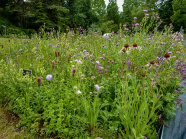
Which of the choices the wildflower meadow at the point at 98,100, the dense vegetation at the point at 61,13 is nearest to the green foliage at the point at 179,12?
the dense vegetation at the point at 61,13

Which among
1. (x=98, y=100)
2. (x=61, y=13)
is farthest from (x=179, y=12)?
(x=98, y=100)

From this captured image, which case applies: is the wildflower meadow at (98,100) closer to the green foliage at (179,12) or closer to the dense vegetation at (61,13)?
the dense vegetation at (61,13)

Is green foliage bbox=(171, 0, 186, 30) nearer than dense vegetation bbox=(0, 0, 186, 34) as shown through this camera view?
No

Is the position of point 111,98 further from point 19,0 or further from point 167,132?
point 19,0

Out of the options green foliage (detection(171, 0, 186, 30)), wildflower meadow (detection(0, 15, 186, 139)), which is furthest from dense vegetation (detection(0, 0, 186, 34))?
wildflower meadow (detection(0, 15, 186, 139))

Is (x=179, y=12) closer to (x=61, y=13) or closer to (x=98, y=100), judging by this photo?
(x=61, y=13)

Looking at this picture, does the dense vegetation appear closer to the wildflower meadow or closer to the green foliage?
the green foliage

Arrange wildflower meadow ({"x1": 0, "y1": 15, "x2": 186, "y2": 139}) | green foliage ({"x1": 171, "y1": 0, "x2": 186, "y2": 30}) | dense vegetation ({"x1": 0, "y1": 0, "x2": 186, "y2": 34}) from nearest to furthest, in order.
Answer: wildflower meadow ({"x1": 0, "y1": 15, "x2": 186, "y2": 139}) → dense vegetation ({"x1": 0, "y1": 0, "x2": 186, "y2": 34}) → green foliage ({"x1": 171, "y1": 0, "x2": 186, "y2": 30})

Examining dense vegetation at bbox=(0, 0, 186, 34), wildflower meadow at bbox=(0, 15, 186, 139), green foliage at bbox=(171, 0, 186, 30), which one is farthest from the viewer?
green foliage at bbox=(171, 0, 186, 30)

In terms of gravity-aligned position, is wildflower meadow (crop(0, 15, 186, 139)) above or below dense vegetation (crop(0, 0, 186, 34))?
below

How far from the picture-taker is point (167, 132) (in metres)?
1.79

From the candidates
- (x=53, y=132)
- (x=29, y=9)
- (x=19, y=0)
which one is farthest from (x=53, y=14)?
(x=53, y=132)

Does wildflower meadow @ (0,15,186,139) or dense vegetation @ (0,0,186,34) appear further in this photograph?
dense vegetation @ (0,0,186,34)

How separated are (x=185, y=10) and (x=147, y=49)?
83.7 ft
